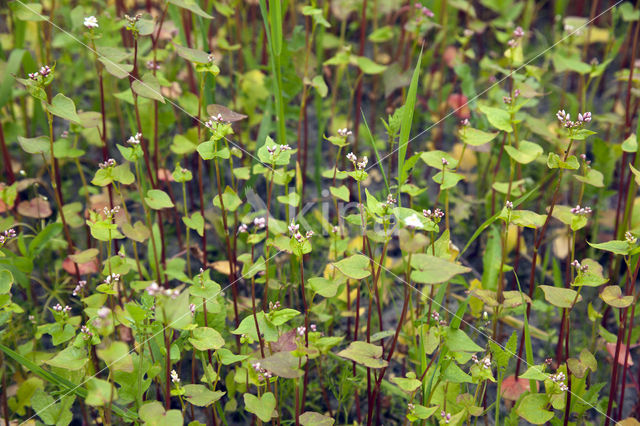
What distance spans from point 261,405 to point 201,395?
0.12 meters

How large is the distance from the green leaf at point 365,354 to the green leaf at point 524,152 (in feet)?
1.83

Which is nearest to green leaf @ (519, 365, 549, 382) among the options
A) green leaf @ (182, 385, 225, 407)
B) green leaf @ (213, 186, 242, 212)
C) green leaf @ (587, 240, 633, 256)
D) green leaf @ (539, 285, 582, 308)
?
green leaf @ (539, 285, 582, 308)

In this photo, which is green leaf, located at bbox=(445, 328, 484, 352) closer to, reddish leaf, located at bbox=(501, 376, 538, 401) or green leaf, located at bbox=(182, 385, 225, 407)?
reddish leaf, located at bbox=(501, 376, 538, 401)

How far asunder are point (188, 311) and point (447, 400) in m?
0.56

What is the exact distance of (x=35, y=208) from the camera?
1.61 meters

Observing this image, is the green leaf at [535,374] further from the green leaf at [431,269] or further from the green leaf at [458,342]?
the green leaf at [431,269]

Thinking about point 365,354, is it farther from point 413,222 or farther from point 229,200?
point 229,200

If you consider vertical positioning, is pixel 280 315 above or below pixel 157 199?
below

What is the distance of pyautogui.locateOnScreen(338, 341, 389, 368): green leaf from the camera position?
45.0 inches

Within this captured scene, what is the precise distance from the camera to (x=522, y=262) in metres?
1.89

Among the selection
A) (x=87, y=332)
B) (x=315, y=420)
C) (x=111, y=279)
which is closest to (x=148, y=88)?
(x=111, y=279)

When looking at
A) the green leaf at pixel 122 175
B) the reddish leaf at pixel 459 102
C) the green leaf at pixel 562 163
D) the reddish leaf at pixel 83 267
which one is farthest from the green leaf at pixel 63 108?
the reddish leaf at pixel 459 102

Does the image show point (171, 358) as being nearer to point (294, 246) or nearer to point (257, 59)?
point (294, 246)

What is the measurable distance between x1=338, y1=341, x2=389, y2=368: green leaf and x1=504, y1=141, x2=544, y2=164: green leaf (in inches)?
22.0
